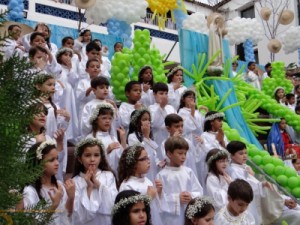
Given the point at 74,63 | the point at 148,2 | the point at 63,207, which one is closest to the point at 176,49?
the point at 148,2

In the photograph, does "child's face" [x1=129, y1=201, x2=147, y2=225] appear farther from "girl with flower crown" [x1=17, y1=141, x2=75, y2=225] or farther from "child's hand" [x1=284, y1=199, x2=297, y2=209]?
"child's hand" [x1=284, y1=199, x2=297, y2=209]

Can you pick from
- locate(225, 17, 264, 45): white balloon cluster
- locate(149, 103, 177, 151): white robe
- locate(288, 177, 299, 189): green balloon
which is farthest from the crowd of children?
locate(225, 17, 264, 45): white balloon cluster

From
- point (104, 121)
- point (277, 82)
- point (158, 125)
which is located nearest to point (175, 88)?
point (158, 125)

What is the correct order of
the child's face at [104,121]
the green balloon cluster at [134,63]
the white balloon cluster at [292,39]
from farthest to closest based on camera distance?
1. the white balloon cluster at [292,39]
2. the green balloon cluster at [134,63]
3. the child's face at [104,121]

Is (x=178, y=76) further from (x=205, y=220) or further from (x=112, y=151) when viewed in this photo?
(x=205, y=220)

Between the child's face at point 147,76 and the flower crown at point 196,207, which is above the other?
the child's face at point 147,76

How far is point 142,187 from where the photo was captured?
3.89 m

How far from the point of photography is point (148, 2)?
1092 cm

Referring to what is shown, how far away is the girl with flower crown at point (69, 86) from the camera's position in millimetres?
6002

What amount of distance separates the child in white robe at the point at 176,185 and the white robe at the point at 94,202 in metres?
0.62

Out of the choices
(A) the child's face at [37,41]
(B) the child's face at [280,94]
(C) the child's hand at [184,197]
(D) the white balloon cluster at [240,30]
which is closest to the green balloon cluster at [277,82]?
(B) the child's face at [280,94]

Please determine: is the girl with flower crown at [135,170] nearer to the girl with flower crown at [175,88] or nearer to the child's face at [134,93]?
the child's face at [134,93]

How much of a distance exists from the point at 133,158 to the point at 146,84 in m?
2.78

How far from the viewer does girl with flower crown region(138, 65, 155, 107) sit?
6516 millimetres
